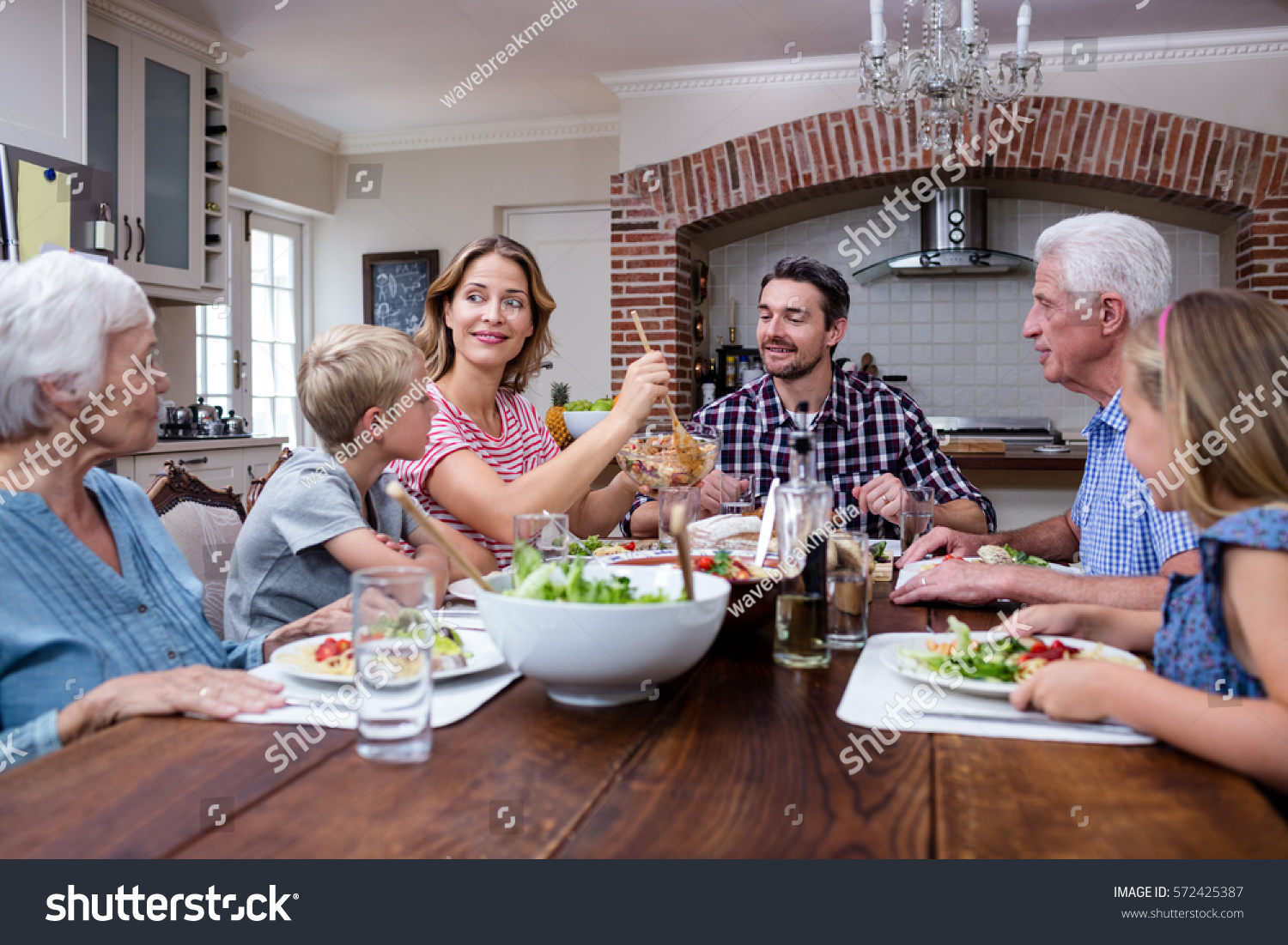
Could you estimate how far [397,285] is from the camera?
6.16m

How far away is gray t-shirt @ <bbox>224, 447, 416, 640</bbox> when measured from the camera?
147 cm

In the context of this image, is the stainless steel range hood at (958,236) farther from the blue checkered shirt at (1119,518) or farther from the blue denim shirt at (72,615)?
the blue denim shirt at (72,615)

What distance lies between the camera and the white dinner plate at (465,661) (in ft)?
3.24

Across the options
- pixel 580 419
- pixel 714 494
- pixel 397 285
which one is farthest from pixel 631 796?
pixel 397 285

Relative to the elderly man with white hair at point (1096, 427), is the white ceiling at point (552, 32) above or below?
above

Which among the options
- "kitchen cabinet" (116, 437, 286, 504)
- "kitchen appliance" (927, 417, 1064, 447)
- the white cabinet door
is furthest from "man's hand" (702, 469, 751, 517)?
"kitchen appliance" (927, 417, 1064, 447)

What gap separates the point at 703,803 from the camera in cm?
73

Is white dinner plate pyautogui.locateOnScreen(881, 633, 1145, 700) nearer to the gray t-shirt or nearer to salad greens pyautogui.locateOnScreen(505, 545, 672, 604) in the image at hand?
salad greens pyautogui.locateOnScreen(505, 545, 672, 604)

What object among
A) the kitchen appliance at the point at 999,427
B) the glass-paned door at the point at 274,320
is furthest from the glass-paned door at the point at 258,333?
the kitchen appliance at the point at 999,427

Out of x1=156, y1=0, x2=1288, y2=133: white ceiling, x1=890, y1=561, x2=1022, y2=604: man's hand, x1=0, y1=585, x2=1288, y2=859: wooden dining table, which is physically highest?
x1=156, y1=0, x2=1288, y2=133: white ceiling

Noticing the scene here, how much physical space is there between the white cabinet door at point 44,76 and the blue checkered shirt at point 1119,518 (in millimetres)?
3389

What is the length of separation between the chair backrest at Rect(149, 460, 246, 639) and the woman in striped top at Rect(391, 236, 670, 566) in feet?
1.14

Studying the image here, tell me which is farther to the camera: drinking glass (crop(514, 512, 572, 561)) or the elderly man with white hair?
the elderly man with white hair

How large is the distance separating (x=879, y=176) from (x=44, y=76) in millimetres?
3564
